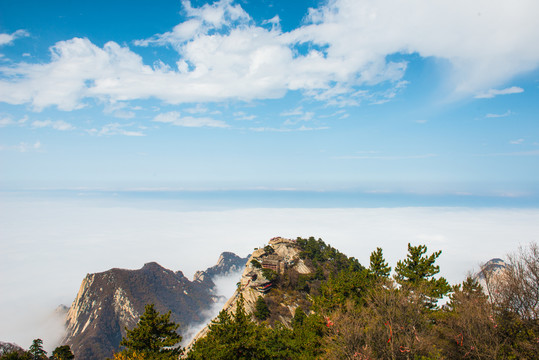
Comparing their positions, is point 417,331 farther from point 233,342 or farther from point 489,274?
point 489,274

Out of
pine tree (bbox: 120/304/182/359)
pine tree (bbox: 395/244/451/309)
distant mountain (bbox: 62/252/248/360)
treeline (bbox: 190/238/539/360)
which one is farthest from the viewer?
distant mountain (bbox: 62/252/248/360)

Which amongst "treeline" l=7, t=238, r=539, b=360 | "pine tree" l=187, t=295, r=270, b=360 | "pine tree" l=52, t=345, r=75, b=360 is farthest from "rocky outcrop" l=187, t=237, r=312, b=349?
"pine tree" l=187, t=295, r=270, b=360

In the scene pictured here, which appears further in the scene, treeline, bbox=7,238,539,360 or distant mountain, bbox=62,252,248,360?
distant mountain, bbox=62,252,248,360

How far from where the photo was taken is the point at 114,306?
156 metres

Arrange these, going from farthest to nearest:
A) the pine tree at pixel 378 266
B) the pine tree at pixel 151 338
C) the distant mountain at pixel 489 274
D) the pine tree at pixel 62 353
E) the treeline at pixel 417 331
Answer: the pine tree at pixel 62 353, the pine tree at pixel 378 266, the distant mountain at pixel 489 274, the pine tree at pixel 151 338, the treeline at pixel 417 331

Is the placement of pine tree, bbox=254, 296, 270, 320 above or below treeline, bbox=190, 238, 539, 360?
below

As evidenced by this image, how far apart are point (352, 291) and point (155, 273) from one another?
19677 centimetres

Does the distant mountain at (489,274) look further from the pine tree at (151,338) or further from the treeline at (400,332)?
the pine tree at (151,338)

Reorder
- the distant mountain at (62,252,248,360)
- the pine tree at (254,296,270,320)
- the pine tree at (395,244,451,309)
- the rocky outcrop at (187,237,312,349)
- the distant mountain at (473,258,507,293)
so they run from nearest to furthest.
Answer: the distant mountain at (473,258,507,293), the pine tree at (395,244,451,309), the pine tree at (254,296,270,320), the rocky outcrop at (187,237,312,349), the distant mountain at (62,252,248,360)

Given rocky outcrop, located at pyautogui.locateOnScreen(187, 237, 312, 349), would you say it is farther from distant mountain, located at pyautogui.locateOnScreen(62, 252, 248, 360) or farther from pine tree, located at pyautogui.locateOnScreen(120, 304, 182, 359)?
distant mountain, located at pyautogui.locateOnScreen(62, 252, 248, 360)

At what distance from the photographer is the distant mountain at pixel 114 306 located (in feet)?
441

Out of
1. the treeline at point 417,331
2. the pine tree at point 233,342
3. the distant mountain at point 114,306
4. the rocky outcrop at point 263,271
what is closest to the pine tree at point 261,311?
the rocky outcrop at point 263,271

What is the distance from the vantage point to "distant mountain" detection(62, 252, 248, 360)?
Answer: 13450 cm

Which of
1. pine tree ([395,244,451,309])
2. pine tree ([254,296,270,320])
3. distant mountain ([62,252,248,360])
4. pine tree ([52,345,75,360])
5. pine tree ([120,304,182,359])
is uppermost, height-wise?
pine tree ([395,244,451,309])
